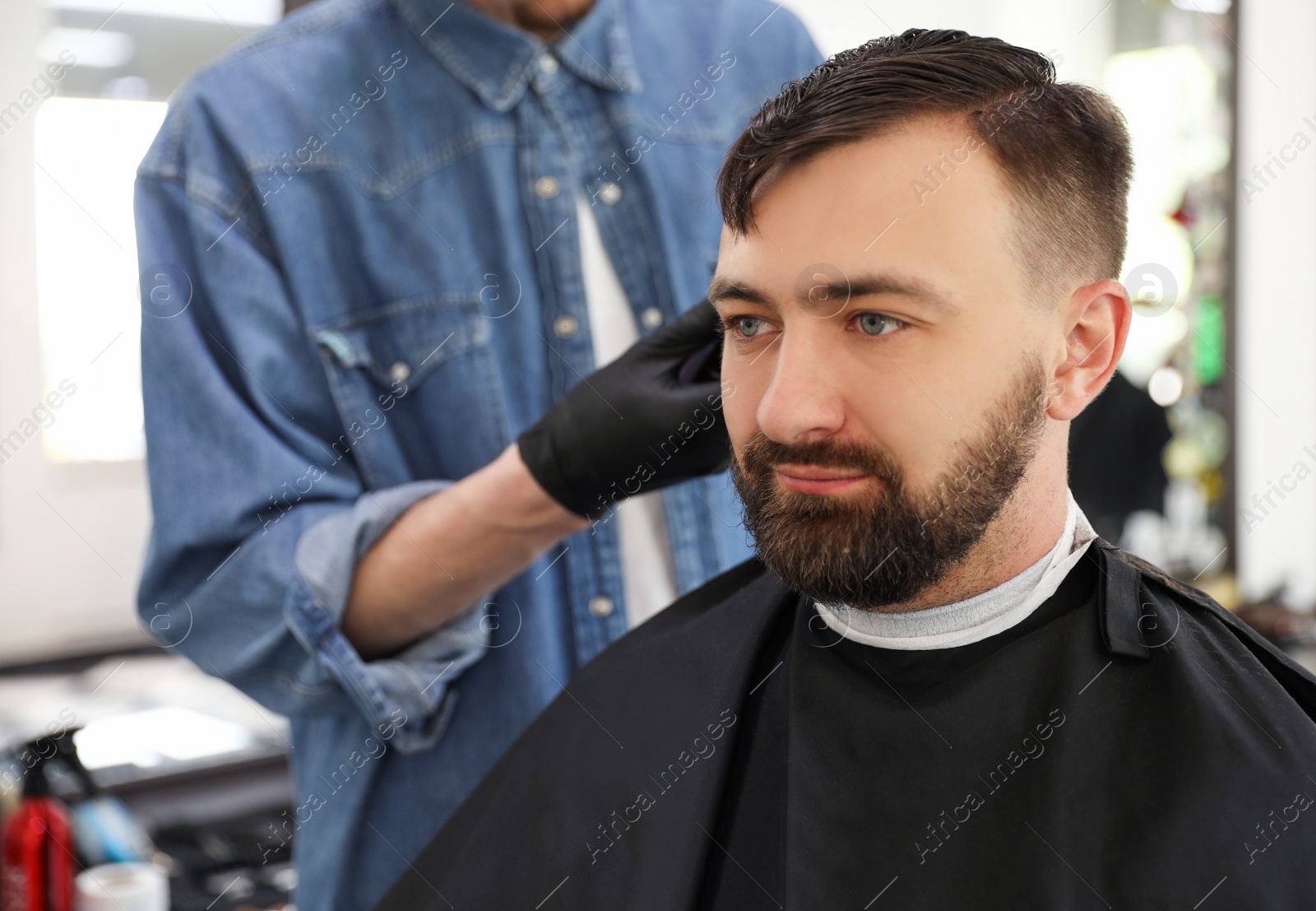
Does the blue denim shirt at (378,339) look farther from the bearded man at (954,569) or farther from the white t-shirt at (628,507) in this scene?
the bearded man at (954,569)

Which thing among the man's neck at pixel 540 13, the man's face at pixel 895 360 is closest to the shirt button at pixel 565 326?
the man's neck at pixel 540 13

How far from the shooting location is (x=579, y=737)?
1.42m

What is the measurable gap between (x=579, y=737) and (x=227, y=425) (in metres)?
0.67

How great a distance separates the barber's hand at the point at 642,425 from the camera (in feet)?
4.52

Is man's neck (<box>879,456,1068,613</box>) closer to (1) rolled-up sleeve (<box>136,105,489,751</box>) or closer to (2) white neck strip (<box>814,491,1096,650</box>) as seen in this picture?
(2) white neck strip (<box>814,491,1096,650</box>)

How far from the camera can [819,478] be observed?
1113mm

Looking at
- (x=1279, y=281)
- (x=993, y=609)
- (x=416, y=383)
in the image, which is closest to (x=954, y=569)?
(x=993, y=609)

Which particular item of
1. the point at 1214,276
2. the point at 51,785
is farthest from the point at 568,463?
the point at 1214,276

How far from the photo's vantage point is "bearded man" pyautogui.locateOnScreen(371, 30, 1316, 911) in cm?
104

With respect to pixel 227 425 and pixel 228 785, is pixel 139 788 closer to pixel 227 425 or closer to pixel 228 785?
pixel 228 785

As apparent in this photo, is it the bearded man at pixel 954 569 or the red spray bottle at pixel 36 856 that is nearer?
the bearded man at pixel 954 569

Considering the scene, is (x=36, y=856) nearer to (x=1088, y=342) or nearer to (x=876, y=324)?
(x=876, y=324)

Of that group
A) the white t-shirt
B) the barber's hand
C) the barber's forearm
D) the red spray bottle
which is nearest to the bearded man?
the barber's hand

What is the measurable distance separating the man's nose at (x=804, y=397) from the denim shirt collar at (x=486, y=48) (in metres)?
0.81
